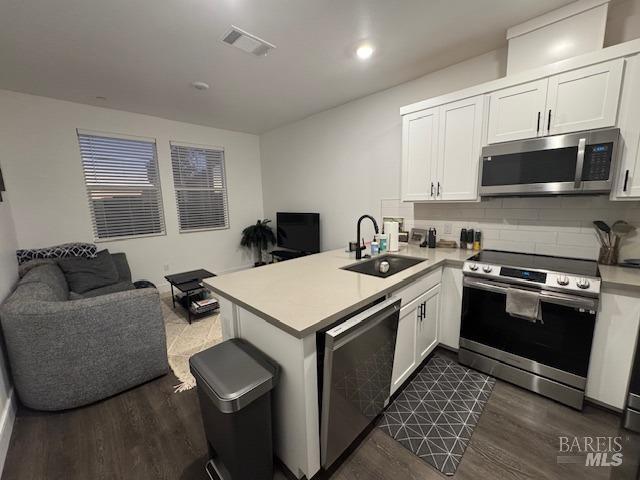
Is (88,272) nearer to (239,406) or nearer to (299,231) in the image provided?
(299,231)

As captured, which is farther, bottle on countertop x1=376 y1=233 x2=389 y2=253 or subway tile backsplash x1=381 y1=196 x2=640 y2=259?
bottle on countertop x1=376 y1=233 x2=389 y2=253

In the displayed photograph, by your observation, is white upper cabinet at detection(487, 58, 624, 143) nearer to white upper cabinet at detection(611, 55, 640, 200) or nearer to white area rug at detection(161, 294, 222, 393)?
white upper cabinet at detection(611, 55, 640, 200)

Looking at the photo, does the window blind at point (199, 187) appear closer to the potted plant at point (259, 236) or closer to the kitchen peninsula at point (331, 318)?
the potted plant at point (259, 236)

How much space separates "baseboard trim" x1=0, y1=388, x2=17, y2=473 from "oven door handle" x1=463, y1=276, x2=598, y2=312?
10.5 feet

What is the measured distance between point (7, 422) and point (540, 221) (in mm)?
4165

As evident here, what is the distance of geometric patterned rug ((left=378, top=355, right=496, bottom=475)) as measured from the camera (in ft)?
4.88

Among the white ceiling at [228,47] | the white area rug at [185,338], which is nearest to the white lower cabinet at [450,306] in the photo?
the white ceiling at [228,47]

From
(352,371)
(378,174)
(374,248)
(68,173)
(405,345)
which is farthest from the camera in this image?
(68,173)

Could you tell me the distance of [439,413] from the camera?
1731mm

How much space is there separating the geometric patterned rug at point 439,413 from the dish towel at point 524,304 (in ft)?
2.09

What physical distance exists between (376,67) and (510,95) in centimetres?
128

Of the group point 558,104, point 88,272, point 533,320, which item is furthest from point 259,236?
point 558,104

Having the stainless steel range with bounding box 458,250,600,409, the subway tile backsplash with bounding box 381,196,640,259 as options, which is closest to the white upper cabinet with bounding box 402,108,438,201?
the subway tile backsplash with bounding box 381,196,640,259

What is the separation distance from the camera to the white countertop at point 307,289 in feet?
3.79
